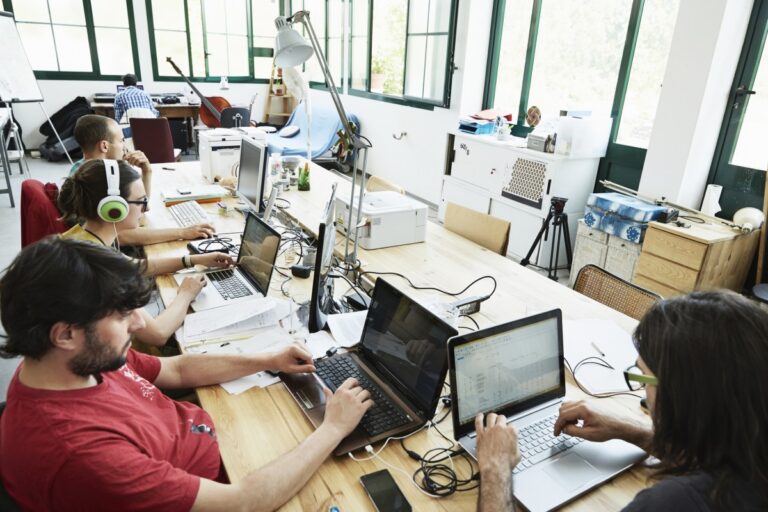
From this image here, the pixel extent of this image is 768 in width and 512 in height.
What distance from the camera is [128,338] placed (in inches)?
41.9

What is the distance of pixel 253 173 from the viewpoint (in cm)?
285

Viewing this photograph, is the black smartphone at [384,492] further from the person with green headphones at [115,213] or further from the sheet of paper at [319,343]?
the person with green headphones at [115,213]

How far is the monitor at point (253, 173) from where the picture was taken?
2716 mm

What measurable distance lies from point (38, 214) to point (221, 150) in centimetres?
146

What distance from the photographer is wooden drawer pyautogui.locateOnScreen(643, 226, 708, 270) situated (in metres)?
2.85

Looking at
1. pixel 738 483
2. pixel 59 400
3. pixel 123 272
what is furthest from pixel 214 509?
pixel 738 483

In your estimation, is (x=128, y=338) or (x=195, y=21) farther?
(x=195, y=21)

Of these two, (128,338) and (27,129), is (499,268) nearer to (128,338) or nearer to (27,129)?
(128,338)

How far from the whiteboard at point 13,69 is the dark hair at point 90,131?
2126mm

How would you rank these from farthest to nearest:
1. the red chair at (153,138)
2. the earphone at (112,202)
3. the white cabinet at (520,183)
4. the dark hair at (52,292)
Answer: the red chair at (153,138), the white cabinet at (520,183), the earphone at (112,202), the dark hair at (52,292)

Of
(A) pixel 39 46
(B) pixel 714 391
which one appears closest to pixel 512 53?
(B) pixel 714 391

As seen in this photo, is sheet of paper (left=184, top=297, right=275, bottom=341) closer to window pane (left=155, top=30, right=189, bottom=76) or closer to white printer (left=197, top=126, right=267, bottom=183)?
white printer (left=197, top=126, right=267, bottom=183)

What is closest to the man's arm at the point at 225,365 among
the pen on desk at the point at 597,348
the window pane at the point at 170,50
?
the pen on desk at the point at 597,348

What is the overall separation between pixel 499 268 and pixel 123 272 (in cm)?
176
